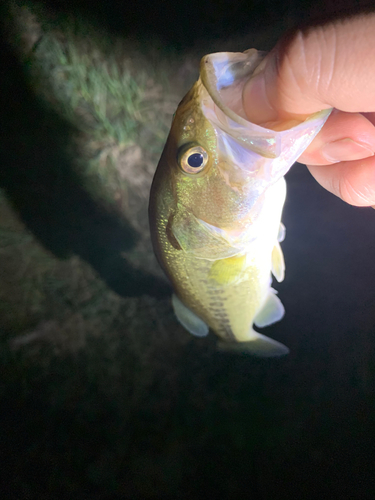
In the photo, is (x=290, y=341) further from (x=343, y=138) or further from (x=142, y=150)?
(x=142, y=150)

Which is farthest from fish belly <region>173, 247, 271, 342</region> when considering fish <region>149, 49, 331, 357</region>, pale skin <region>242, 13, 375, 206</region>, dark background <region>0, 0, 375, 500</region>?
dark background <region>0, 0, 375, 500</region>

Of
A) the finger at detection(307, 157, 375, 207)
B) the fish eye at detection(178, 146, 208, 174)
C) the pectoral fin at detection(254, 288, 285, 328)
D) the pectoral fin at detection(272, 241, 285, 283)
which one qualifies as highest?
the finger at detection(307, 157, 375, 207)

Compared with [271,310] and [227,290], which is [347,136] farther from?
[271,310]

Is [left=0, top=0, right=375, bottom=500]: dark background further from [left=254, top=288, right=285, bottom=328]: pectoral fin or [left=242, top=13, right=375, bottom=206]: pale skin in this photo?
[left=242, top=13, right=375, bottom=206]: pale skin

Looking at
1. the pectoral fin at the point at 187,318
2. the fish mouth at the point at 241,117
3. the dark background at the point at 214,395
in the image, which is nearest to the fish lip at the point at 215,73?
the fish mouth at the point at 241,117

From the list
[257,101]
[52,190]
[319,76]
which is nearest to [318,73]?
[319,76]

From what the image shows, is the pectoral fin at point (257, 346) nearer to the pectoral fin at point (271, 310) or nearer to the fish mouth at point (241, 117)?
the pectoral fin at point (271, 310)
